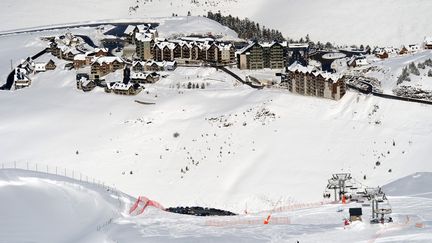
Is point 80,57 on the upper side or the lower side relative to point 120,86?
upper

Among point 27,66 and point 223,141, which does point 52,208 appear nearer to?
point 223,141

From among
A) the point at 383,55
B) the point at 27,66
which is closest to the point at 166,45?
the point at 27,66

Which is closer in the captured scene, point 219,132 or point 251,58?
point 219,132

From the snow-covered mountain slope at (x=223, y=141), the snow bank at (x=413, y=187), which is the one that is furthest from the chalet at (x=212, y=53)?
the snow bank at (x=413, y=187)

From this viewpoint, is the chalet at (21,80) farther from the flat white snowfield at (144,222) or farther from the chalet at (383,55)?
the flat white snowfield at (144,222)

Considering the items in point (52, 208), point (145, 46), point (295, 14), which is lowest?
point (52, 208)

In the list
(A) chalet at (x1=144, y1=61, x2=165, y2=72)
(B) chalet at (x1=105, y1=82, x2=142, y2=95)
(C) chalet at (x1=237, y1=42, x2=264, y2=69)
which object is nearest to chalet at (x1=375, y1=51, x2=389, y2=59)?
(C) chalet at (x1=237, y1=42, x2=264, y2=69)

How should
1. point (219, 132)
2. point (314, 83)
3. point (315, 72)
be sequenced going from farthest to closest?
1. point (315, 72)
2. point (314, 83)
3. point (219, 132)
